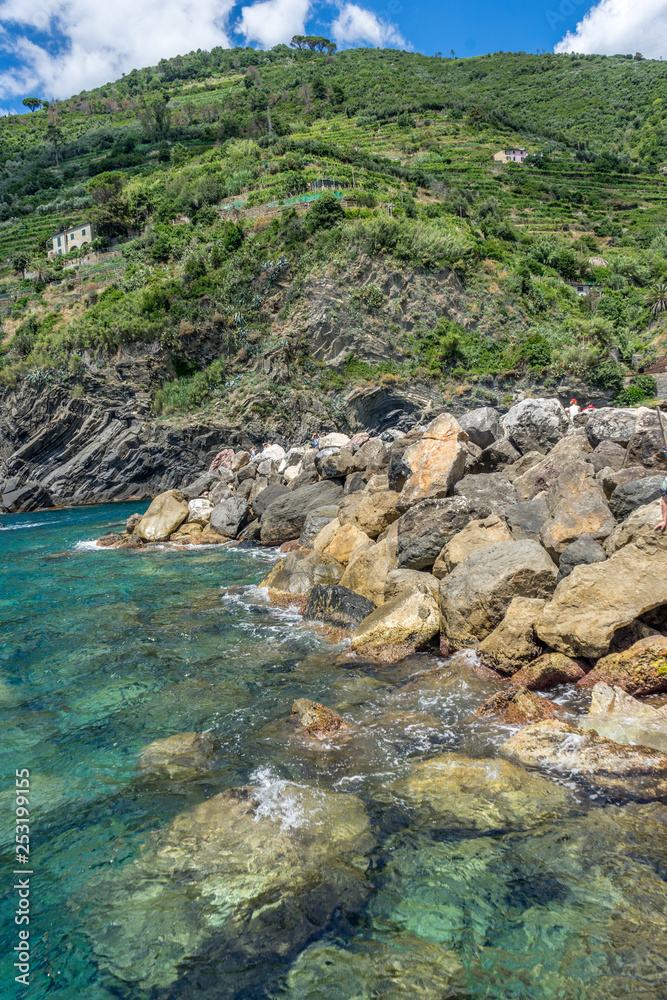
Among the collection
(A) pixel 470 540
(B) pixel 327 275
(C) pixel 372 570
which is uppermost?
(B) pixel 327 275

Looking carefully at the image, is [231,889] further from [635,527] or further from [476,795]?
[635,527]

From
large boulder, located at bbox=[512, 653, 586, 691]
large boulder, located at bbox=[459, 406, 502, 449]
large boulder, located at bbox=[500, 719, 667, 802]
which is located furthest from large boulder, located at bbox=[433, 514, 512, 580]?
large boulder, located at bbox=[459, 406, 502, 449]

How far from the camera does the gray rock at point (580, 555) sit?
7258 mm

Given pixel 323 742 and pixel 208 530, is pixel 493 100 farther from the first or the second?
pixel 323 742

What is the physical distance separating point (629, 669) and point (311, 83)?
404 feet

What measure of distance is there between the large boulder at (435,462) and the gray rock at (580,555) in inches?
144

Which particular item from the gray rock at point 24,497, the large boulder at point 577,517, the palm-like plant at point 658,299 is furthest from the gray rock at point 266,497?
the palm-like plant at point 658,299

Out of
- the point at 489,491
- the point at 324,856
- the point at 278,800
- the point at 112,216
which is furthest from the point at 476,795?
the point at 112,216

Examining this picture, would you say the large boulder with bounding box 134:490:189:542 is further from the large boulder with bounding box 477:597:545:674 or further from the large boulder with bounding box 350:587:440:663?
the large boulder with bounding box 477:597:545:674

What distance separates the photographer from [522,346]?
126 ft

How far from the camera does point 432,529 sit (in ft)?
32.4

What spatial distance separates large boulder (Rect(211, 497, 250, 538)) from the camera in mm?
19562

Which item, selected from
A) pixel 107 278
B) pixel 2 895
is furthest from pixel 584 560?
pixel 107 278

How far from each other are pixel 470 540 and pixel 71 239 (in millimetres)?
66685
